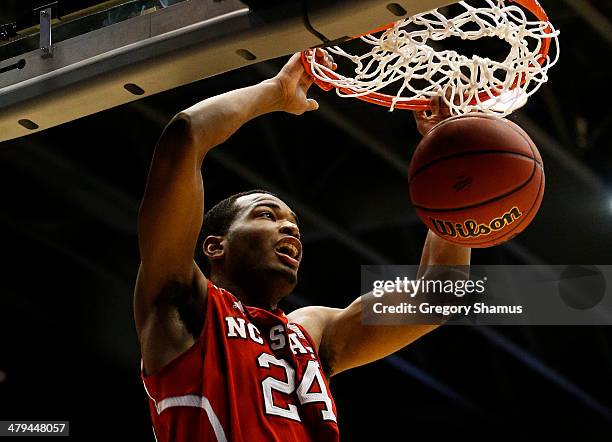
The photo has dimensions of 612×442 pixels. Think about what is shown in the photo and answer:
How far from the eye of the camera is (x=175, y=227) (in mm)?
2168

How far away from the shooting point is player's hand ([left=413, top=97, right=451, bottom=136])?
2.71m

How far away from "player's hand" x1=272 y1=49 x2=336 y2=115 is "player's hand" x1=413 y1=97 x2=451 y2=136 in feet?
1.13

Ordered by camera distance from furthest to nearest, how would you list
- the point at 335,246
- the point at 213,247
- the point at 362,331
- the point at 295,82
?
the point at 335,246, the point at 362,331, the point at 213,247, the point at 295,82

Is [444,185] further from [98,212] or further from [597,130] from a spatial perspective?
[98,212]

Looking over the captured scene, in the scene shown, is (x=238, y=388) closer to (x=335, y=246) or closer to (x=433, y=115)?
(x=433, y=115)

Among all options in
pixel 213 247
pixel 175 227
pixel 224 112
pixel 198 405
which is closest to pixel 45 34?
pixel 224 112

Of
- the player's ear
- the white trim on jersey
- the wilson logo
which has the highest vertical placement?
the wilson logo

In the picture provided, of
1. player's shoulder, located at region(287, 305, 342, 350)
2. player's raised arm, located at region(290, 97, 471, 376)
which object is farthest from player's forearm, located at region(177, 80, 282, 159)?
player's shoulder, located at region(287, 305, 342, 350)

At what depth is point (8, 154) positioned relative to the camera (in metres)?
6.00

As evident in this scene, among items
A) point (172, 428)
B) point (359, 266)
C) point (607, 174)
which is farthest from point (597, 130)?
point (172, 428)

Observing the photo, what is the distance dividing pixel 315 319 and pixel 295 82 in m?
0.74

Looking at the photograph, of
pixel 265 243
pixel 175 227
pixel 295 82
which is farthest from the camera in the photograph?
pixel 265 243

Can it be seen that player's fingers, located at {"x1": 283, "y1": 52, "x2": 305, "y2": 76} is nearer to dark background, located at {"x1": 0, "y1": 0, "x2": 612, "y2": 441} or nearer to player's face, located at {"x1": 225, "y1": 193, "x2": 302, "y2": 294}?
player's face, located at {"x1": 225, "y1": 193, "x2": 302, "y2": 294}

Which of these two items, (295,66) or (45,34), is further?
(295,66)
